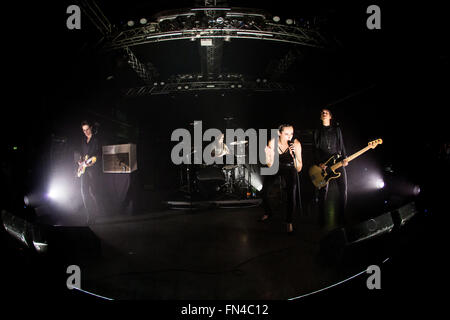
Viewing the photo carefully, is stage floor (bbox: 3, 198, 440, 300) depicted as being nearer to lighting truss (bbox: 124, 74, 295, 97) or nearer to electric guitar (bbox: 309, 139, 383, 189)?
electric guitar (bbox: 309, 139, 383, 189)

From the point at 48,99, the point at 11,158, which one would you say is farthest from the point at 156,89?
the point at 11,158

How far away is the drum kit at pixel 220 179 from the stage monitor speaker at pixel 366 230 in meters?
3.58

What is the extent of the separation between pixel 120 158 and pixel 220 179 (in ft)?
9.12

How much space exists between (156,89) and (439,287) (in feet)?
26.4

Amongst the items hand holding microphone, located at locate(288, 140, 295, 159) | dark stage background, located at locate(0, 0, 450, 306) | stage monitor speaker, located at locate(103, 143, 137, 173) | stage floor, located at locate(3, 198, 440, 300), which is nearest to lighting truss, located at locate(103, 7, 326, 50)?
dark stage background, located at locate(0, 0, 450, 306)

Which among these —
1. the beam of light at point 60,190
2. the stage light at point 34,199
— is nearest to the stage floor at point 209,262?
the stage light at point 34,199

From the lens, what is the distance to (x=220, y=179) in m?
6.09

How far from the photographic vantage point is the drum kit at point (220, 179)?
5930 millimetres

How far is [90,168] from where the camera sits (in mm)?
3586

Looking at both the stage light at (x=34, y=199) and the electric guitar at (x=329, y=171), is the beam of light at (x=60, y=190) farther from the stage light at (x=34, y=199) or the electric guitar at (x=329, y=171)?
the electric guitar at (x=329, y=171)

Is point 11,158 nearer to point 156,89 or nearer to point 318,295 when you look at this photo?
point 156,89

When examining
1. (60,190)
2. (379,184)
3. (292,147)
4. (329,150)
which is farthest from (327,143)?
(60,190)

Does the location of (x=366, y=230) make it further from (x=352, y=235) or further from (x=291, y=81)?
(x=291, y=81)

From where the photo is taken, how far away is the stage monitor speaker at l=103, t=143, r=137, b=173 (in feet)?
15.1
